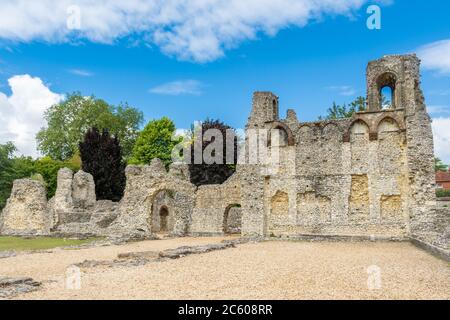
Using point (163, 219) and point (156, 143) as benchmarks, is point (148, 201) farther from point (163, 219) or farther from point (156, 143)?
point (156, 143)

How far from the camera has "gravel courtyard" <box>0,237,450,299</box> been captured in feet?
23.6

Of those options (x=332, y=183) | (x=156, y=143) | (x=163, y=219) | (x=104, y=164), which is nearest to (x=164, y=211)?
(x=163, y=219)

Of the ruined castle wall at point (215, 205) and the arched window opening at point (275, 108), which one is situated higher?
the arched window opening at point (275, 108)

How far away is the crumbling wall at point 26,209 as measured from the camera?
25906 mm

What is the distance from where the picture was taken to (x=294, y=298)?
22.4 ft

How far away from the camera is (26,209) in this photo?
85.5ft

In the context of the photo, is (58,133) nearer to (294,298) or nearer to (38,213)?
(38,213)

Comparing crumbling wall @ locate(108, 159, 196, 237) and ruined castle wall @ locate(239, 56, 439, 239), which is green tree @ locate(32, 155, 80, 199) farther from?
ruined castle wall @ locate(239, 56, 439, 239)

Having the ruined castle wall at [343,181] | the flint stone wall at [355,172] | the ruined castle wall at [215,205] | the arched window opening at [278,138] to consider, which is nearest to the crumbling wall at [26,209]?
the ruined castle wall at [215,205]

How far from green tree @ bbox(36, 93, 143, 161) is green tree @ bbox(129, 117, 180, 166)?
686 cm

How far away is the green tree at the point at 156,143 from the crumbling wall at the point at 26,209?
56.1 feet

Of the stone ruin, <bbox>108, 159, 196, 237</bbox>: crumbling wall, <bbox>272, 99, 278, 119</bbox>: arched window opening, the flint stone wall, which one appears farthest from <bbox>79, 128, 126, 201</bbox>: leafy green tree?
<bbox>272, 99, 278, 119</bbox>: arched window opening

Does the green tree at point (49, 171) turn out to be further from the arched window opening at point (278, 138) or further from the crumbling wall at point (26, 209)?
the arched window opening at point (278, 138)
